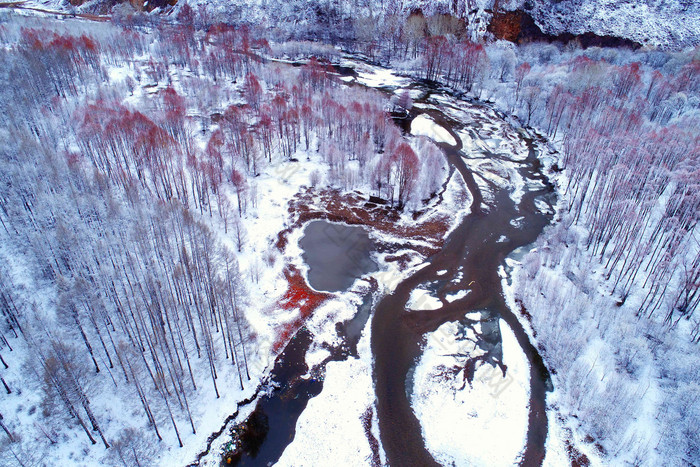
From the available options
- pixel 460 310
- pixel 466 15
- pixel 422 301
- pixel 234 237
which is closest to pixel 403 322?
pixel 422 301

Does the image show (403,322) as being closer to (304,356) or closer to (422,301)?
(422,301)

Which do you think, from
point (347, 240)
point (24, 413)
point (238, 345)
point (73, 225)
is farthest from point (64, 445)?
point (347, 240)

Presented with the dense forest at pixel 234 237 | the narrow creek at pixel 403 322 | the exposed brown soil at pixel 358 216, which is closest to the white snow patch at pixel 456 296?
the narrow creek at pixel 403 322

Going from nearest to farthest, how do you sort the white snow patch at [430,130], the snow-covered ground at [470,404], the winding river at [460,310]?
the snow-covered ground at [470,404] < the winding river at [460,310] < the white snow patch at [430,130]

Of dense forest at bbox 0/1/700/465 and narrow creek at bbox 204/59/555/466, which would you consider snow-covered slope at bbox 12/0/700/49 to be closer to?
dense forest at bbox 0/1/700/465

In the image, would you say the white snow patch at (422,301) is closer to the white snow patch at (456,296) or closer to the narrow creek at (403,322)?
the narrow creek at (403,322)

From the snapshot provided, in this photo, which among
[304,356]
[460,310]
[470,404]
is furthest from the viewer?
[460,310]

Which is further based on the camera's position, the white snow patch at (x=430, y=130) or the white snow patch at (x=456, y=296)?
the white snow patch at (x=430, y=130)
